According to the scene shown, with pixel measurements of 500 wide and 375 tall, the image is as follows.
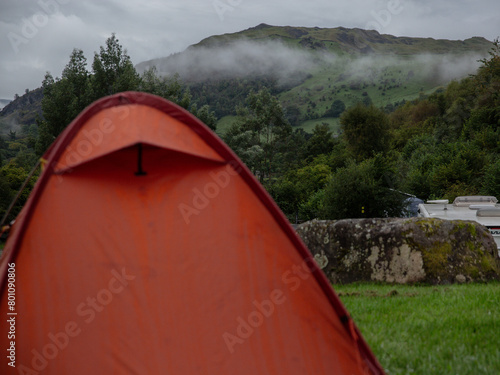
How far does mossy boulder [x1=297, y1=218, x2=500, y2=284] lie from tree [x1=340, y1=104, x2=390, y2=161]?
42246mm

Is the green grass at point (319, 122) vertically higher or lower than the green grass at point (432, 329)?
higher

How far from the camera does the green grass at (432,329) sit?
4242mm

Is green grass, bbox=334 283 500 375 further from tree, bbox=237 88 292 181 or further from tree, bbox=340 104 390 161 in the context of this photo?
tree, bbox=237 88 292 181

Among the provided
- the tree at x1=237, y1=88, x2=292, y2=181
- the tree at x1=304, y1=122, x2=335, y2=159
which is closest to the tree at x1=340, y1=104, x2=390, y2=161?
the tree at x1=237, y1=88, x2=292, y2=181

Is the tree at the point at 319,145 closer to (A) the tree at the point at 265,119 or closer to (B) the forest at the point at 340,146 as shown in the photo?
(B) the forest at the point at 340,146

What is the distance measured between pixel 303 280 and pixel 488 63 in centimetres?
4302

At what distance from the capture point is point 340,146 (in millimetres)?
69812

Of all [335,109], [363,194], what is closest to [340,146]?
[363,194]

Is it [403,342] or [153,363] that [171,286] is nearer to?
[153,363]

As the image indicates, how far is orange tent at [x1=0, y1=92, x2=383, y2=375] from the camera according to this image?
3.47 metres

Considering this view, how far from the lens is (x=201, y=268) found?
11.8ft

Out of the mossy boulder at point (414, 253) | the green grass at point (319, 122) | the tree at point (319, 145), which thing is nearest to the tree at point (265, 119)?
the tree at point (319, 145)

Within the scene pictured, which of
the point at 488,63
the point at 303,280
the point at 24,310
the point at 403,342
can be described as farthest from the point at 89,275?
the point at 488,63

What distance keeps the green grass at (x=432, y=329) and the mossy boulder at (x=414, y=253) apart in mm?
1660
